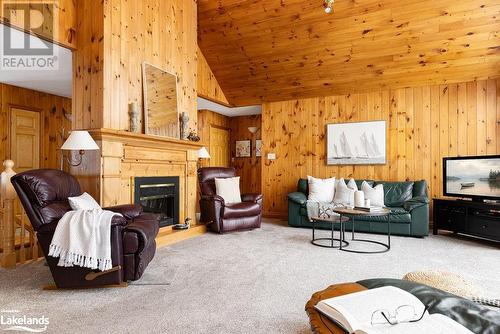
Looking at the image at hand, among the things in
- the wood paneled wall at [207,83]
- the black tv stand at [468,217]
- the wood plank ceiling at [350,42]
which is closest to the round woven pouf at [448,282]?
the black tv stand at [468,217]

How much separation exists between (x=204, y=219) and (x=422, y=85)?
14.0 feet

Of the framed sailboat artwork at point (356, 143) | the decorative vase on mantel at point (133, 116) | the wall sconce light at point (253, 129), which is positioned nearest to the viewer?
the decorative vase on mantel at point (133, 116)

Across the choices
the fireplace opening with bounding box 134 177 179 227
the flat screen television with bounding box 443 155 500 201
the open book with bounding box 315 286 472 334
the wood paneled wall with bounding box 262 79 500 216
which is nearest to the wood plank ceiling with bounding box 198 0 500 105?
the wood paneled wall with bounding box 262 79 500 216

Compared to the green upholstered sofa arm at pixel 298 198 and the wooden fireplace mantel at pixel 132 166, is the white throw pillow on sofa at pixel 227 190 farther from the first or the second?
the green upholstered sofa arm at pixel 298 198

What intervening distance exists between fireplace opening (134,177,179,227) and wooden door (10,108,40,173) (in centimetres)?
304

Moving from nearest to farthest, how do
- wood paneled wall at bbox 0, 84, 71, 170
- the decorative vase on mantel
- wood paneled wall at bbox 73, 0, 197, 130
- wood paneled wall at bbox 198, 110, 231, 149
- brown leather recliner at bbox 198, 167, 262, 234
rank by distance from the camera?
wood paneled wall at bbox 73, 0, 197, 130, the decorative vase on mantel, brown leather recliner at bbox 198, 167, 262, 234, wood paneled wall at bbox 0, 84, 71, 170, wood paneled wall at bbox 198, 110, 231, 149

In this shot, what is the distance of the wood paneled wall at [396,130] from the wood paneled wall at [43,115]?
4.10 meters

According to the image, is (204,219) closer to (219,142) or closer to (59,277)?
(59,277)

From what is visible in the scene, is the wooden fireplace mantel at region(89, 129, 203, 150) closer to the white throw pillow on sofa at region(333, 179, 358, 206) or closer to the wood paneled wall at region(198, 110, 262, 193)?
the white throw pillow on sofa at region(333, 179, 358, 206)

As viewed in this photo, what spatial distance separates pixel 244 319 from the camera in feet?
6.59

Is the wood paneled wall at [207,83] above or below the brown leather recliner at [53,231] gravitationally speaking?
above

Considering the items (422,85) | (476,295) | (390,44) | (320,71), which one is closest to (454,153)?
(422,85)

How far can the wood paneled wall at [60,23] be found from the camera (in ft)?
10.9

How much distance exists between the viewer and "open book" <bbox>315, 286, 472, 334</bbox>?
3.31 feet
